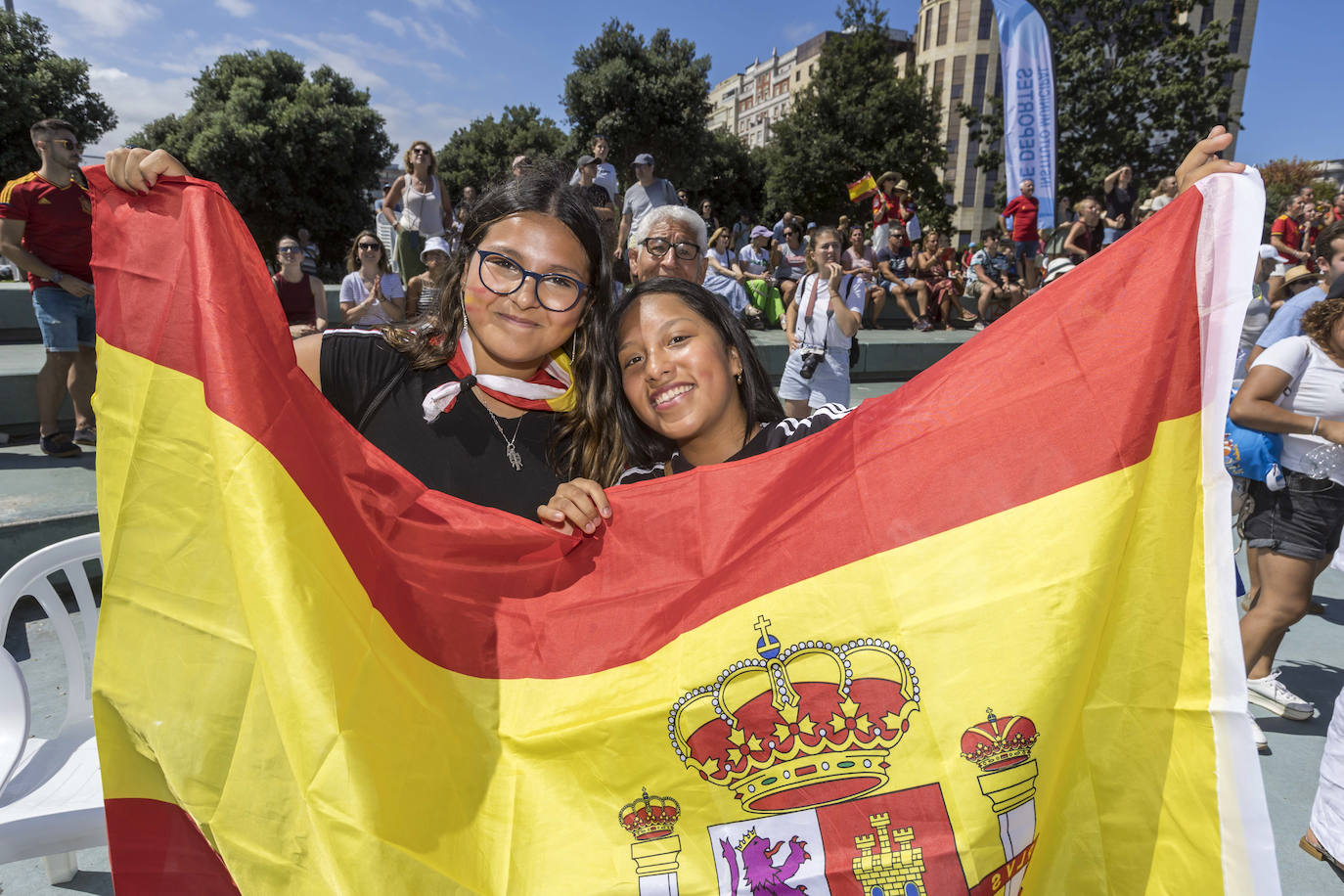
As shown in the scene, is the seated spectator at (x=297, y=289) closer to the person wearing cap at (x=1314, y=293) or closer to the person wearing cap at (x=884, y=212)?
the person wearing cap at (x=1314, y=293)

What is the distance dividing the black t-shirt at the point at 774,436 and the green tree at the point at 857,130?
1371 inches

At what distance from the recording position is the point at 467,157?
144ft

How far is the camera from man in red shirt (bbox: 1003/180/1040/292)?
41.3 ft

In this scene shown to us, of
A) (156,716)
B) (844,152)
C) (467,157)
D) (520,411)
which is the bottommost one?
(156,716)

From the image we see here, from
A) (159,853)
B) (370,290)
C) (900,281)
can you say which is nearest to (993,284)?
(900,281)

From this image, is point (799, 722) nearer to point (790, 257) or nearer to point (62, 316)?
point (62, 316)

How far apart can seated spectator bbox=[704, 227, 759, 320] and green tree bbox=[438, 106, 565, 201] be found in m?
34.3

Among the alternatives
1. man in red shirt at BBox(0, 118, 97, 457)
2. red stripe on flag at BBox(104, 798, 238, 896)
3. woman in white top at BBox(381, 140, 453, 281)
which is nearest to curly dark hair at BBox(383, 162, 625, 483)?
red stripe on flag at BBox(104, 798, 238, 896)

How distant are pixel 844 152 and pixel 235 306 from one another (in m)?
36.8

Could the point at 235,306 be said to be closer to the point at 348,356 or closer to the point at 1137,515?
the point at 348,356

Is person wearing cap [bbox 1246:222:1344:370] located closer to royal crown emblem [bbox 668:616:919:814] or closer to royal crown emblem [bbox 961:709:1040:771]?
royal crown emblem [bbox 961:709:1040:771]

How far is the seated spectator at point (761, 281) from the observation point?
12.2 metres

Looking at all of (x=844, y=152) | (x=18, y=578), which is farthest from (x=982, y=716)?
(x=844, y=152)

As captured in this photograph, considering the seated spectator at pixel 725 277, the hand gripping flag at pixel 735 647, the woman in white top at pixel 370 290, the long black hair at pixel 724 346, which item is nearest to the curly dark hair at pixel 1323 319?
the hand gripping flag at pixel 735 647
